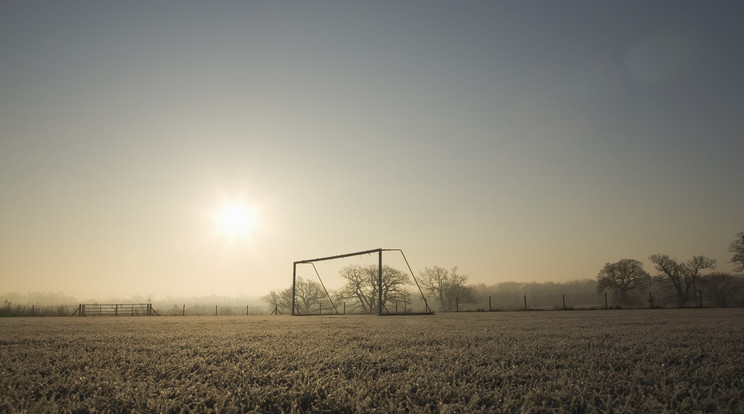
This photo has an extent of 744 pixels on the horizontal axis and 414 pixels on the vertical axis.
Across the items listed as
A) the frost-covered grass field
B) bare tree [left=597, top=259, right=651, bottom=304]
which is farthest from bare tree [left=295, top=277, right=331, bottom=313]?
the frost-covered grass field

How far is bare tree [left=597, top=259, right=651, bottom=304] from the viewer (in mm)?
55281

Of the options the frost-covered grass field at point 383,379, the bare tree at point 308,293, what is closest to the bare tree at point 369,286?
the bare tree at point 308,293

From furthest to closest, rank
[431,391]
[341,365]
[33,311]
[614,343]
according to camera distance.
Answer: [33,311], [614,343], [341,365], [431,391]

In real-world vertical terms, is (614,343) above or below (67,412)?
below

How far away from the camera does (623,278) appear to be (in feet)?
184

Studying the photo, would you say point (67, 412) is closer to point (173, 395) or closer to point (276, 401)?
point (173, 395)

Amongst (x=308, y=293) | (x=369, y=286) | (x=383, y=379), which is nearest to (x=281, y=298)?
(x=308, y=293)

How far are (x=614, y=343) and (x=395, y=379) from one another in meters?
3.00

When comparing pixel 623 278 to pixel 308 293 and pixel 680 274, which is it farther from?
pixel 308 293

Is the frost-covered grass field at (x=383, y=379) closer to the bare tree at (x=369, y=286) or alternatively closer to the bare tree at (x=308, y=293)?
the bare tree at (x=369, y=286)

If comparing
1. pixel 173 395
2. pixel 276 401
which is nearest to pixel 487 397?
pixel 276 401

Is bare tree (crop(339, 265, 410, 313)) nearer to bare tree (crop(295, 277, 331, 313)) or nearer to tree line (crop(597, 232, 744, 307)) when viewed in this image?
bare tree (crop(295, 277, 331, 313))

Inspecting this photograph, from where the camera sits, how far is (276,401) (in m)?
1.94

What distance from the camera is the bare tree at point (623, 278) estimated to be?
5528cm
